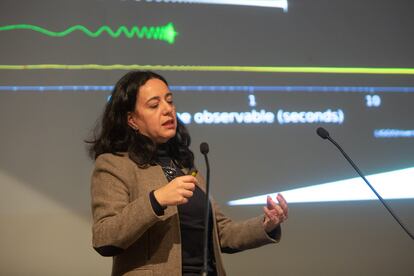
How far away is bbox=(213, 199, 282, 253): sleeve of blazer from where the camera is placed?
160 centimetres

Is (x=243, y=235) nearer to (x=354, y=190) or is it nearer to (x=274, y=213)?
(x=274, y=213)

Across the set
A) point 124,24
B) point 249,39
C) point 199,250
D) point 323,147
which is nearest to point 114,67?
point 124,24

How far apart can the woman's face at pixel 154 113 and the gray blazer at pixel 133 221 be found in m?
0.11

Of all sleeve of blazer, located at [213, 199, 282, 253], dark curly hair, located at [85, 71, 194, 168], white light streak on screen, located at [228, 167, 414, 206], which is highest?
dark curly hair, located at [85, 71, 194, 168]

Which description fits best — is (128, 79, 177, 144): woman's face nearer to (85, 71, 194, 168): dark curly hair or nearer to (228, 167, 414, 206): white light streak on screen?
(85, 71, 194, 168): dark curly hair

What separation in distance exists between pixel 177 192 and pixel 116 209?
217mm

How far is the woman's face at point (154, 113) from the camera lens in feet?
5.16

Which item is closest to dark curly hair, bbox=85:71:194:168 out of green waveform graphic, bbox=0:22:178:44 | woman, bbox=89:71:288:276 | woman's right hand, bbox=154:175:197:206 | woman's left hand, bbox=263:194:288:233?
woman, bbox=89:71:288:276

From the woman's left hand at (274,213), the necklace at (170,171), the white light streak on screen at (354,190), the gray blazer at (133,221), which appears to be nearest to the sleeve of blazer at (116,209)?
the gray blazer at (133,221)

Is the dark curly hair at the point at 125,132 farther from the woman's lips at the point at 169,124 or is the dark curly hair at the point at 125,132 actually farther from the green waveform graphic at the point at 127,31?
the green waveform graphic at the point at 127,31

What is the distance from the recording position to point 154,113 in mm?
1571

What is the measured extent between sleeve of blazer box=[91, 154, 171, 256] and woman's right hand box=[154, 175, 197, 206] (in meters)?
0.04

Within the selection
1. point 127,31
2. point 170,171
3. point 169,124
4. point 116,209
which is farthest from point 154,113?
point 127,31

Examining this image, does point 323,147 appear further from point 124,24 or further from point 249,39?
point 124,24
